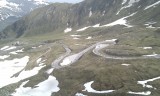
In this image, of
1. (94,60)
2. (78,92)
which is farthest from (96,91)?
(94,60)

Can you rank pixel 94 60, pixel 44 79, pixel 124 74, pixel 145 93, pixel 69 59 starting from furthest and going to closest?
pixel 69 59
pixel 94 60
pixel 44 79
pixel 124 74
pixel 145 93

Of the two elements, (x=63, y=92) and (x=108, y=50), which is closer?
(x=63, y=92)

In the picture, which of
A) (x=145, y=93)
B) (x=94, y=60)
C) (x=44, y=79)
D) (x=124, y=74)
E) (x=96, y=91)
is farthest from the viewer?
(x=94, y=60)

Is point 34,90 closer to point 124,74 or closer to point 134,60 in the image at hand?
point 124,74

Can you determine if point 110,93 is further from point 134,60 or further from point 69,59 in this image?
point 69,59

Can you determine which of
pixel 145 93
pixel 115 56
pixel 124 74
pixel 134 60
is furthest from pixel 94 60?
pixel 145 93

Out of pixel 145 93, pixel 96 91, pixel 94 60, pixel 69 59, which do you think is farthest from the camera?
pixel 69 59
